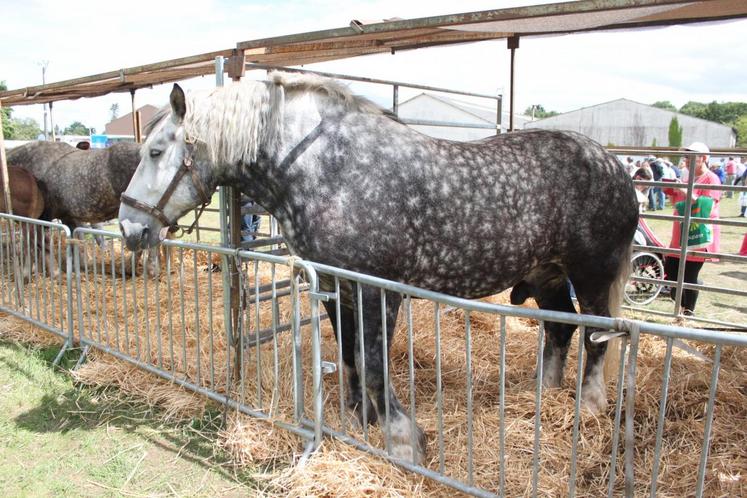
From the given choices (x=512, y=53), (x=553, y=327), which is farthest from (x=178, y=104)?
(x=512, y=53)

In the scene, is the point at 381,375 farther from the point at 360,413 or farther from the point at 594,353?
the point at 594,353

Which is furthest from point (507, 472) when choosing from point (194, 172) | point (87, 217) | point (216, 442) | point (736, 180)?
point (736, 180)

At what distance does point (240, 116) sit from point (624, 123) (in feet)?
191

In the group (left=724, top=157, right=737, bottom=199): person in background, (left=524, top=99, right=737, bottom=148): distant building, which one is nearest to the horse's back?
(left=724, top=157, right=737, bottom=199): person in background

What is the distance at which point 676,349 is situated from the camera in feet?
14.5

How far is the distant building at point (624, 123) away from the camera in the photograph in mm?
51469

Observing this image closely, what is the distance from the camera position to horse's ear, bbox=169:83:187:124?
2722 millimetres

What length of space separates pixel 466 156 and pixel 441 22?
2.34ft

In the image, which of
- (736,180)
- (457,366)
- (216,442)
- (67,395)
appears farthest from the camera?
(736,180)

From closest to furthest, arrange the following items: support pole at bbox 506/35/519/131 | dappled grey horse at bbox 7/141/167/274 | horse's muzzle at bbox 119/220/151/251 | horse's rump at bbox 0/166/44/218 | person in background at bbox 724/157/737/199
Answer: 1. horse's muzzle at bbox 119/220/151/251
2. support pole at bbox 506/35/519/131
3. horse's rump at bbox 0/166/44/218
4. dappled grey horse at bbox 7/141/167/274
5. person in background at bbox 724/157/737/199

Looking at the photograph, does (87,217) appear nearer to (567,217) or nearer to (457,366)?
(457,366)

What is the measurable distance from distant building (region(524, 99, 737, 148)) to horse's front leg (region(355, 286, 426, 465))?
51491 mm

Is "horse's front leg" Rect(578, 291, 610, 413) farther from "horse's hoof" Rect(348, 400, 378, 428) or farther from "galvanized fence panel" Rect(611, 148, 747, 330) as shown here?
"galvanized fence panel" Rect(611, 148, 747, 330)

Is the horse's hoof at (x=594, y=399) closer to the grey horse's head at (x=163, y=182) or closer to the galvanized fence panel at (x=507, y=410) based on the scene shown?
the galvanized fence panel at (x=507, y=410)
